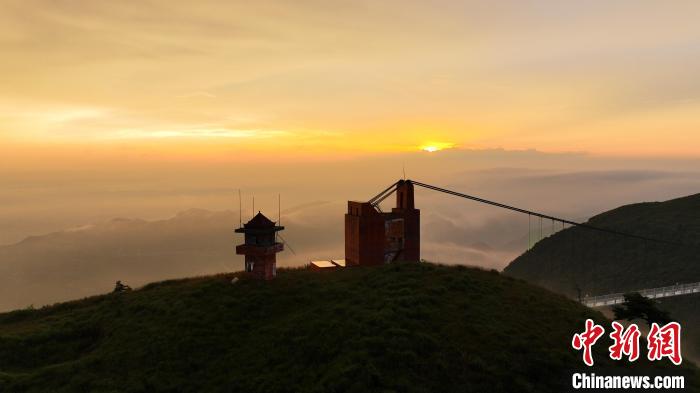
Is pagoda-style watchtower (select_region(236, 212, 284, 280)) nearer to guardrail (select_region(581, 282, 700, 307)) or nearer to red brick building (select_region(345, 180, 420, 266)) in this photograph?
red brick building (select_region(345, 180, 420, 266))

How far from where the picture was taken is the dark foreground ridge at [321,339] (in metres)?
23.8

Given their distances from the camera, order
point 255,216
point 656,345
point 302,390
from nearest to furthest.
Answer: point 302,390 < point 656,345 < point 255,216

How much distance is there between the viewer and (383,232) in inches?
1640

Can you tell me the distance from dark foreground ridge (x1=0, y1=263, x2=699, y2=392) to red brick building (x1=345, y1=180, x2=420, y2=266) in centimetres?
351

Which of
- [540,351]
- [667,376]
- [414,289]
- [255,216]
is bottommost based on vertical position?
[667,376]

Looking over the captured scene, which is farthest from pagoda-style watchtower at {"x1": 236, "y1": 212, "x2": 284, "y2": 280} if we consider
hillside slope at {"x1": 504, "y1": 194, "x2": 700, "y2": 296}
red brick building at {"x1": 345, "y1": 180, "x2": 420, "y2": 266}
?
hillside slope at {"x1": 504, "y1": 194, "x2": 700, "y2": 296}

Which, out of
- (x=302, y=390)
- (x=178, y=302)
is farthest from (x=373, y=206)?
(x=302, y=390)

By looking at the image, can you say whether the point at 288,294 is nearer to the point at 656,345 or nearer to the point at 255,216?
the point at 255,216

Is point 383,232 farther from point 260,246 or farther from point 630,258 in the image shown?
point 630,258

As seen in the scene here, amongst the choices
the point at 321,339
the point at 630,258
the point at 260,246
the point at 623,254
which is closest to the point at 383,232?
the point at 260,246

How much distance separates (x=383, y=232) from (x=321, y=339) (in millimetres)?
16735

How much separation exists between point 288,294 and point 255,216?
712cm

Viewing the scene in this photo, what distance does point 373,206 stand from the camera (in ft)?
141

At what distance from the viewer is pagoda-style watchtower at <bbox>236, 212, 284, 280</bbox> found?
118ft
